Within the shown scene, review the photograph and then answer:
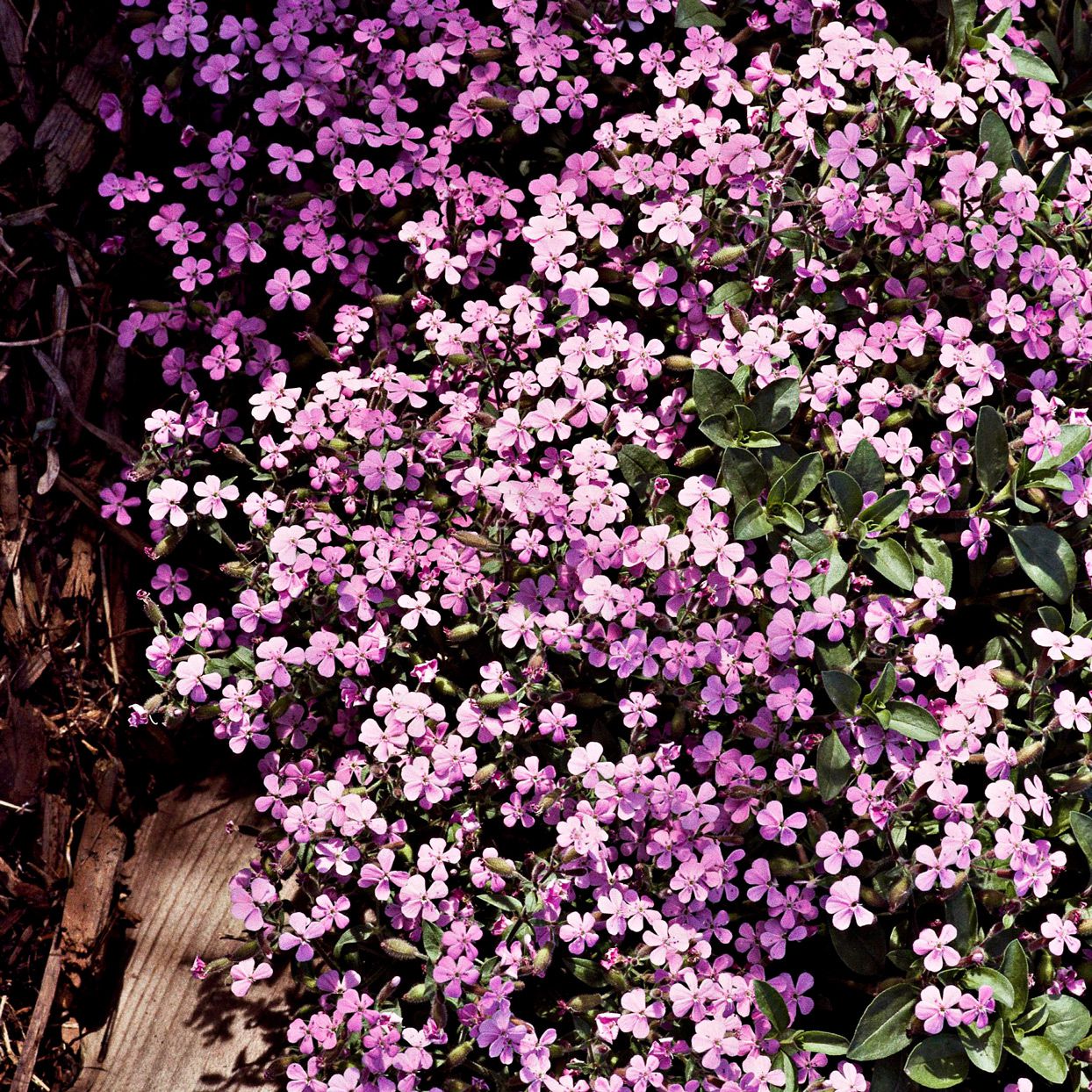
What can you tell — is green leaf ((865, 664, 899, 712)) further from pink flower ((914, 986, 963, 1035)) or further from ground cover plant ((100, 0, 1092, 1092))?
pink flower ((914, 986, 963, 1035))

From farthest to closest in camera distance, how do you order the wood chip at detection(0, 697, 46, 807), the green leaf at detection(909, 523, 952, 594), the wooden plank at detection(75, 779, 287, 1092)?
the wood chip at detection(0, 697, 46, 807) < the wooden plank at detection(75, 779, 287, 1092) < the green leaf at detection(909, 523, 952, 594)

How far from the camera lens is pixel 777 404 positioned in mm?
2064

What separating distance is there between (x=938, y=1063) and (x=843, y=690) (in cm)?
68

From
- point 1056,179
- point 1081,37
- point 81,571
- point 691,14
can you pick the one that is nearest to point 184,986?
point 81,571

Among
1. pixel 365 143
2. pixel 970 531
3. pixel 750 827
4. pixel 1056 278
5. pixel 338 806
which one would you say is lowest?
pixel 750 827

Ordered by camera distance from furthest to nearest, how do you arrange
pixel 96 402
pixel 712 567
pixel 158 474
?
pixel 96 402
pixel 158 474
pixel 712 567

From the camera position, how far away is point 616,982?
200 cm

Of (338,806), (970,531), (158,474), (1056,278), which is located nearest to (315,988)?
(338,806)

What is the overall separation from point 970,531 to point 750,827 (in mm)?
717

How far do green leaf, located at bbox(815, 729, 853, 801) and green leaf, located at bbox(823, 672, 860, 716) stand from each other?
0.05m

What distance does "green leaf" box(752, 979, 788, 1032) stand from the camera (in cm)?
195

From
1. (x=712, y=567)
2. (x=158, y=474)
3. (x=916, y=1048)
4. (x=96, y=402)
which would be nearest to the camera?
(x=916, y=1048)

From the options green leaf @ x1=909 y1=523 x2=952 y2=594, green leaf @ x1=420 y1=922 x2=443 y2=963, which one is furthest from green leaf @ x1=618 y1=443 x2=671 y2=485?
green leaf @ x1=420 y1=922 x2=443 y2=963

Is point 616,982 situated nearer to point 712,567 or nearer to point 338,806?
point 338,806
